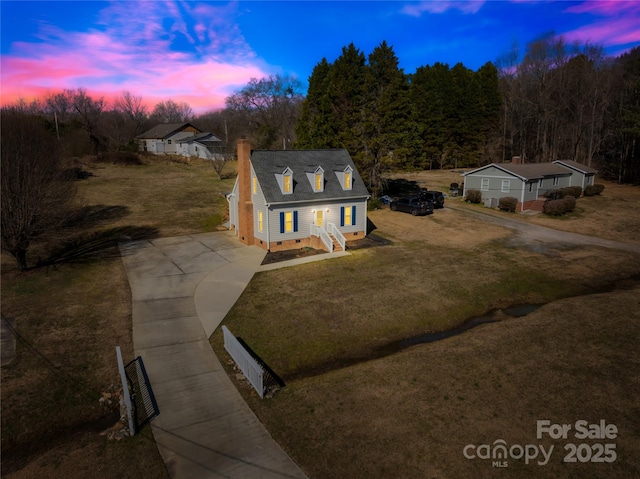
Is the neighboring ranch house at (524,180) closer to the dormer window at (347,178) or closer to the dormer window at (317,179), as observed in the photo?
the dormer window at (347,178)

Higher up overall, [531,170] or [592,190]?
[531,170]

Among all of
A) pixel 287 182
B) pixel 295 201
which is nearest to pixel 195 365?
pixel 295 201

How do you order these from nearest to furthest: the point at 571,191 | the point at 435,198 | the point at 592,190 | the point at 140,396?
the point at 140,396 → the point at 435,198 → the point at 571,191 → the point at 592,190

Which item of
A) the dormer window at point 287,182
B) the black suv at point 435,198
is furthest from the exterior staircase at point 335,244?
the black suv at point 435,198

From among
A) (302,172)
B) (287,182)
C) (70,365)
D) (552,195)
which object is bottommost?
(70,365)

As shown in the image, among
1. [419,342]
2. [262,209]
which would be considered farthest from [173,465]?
[262,209]

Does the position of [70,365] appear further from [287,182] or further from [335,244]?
[335,244]

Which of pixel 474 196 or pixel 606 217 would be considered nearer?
pixel 606 217
